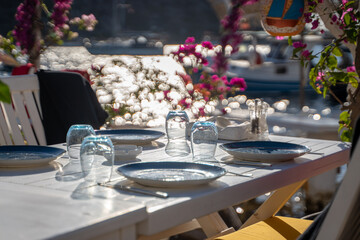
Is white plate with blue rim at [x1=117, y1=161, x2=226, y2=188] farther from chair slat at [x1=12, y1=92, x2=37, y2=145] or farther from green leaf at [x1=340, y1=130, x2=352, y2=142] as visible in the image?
green leaf at [x1=340, y1=130, x2=352, y2=142]

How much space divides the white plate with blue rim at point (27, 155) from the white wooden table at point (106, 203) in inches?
0.9

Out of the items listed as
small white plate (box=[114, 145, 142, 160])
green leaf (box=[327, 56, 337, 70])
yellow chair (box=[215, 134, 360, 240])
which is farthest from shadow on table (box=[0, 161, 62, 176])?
green leaf (box=[327, 56, 337, 70])

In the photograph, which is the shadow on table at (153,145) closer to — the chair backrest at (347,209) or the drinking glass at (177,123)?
the drinking glass at (177,123)

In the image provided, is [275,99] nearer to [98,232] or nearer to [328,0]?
[328,0]

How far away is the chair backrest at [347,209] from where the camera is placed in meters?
1.01

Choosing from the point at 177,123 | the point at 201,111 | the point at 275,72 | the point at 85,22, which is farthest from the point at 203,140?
the point at 275,72

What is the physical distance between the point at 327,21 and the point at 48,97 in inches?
57.6

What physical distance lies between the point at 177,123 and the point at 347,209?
94cm

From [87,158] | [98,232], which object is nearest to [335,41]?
[87,158]

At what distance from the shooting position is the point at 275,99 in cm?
1545

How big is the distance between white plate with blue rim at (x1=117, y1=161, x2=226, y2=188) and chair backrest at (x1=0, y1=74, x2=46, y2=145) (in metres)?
1.14

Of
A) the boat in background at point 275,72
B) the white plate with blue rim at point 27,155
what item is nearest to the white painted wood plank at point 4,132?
the white plate with blue rim at point 27,155

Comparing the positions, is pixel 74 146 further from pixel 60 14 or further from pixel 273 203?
pixel 60 14

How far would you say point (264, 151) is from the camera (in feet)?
6.03
